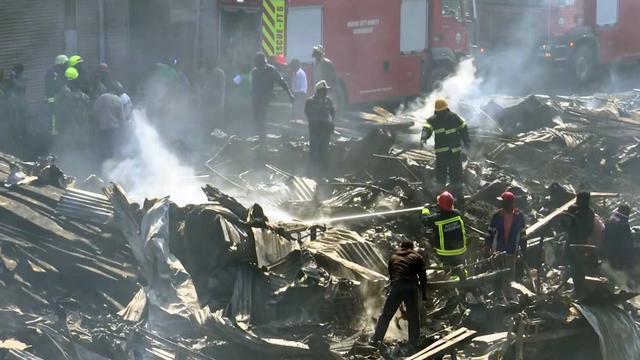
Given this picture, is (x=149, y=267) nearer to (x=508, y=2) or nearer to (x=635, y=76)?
(x=508, y=2)

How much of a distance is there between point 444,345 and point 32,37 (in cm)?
1363

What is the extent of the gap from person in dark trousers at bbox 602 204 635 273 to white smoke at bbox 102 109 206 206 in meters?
5.35

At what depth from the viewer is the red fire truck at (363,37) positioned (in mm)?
21781

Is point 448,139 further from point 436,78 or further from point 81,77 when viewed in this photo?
point 436,78

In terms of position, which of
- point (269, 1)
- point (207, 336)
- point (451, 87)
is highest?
point (269, 1)

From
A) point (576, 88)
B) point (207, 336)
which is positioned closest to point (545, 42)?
point (576, 88)

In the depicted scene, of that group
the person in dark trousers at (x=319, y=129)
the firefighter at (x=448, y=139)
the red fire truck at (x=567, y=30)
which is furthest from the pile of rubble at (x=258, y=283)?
the red fire truck at (x=567, y=30)

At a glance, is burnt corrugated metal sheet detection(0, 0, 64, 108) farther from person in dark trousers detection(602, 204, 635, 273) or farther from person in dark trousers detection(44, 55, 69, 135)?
person in dark trousers detection(602, 204, 635, 273)

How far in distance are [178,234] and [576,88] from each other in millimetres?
19528

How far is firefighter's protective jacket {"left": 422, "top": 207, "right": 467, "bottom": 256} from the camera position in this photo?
40.3 ft

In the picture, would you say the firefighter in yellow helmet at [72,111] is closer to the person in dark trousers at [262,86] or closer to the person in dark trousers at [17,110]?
the person in dark trousers at [17,110]

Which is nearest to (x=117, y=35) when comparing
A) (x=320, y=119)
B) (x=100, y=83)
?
(x=100, y=83)

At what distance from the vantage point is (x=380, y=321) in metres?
11.2

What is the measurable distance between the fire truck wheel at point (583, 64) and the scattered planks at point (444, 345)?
20054 millimetres
